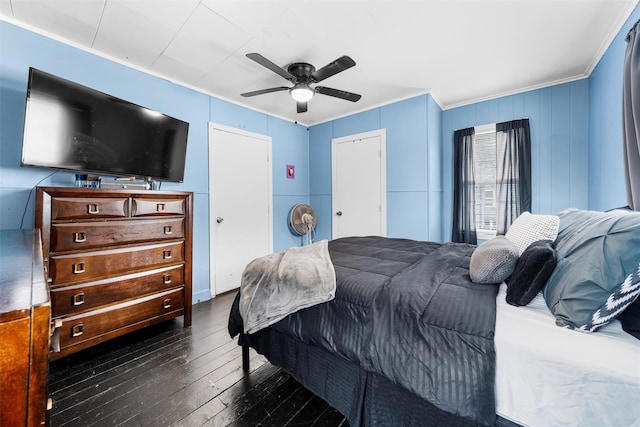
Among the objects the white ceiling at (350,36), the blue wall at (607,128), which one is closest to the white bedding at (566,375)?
the blue wall at (607,128)

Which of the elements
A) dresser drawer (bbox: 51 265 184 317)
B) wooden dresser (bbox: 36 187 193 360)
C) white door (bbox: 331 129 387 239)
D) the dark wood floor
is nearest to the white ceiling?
white door (bbox: 331 129 387 239)

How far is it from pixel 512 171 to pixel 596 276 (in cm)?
275

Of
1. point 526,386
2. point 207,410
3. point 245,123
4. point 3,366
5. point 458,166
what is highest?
point 245,123

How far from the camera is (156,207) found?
2180mm

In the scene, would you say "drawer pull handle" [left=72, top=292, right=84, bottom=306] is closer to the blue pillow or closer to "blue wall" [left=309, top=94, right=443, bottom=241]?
the blue pillow

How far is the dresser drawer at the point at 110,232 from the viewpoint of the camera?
1726 millimetres

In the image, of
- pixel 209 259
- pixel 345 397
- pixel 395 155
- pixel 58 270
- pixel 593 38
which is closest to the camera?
pixel 345 397

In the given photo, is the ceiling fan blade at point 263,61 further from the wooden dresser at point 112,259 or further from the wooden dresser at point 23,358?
the wooden dresser at point 23,358

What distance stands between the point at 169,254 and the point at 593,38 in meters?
4.06

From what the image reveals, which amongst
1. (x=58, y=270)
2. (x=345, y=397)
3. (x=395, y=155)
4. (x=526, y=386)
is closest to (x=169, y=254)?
(x=58, y=270)

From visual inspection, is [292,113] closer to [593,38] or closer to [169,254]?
[169,254]

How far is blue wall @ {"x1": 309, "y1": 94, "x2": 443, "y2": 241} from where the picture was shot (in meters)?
3.27

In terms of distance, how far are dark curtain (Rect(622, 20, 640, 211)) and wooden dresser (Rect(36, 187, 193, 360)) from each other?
327cm

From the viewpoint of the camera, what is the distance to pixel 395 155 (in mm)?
3523
